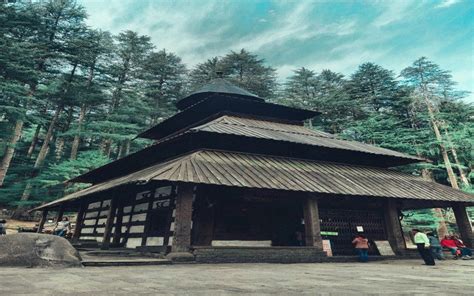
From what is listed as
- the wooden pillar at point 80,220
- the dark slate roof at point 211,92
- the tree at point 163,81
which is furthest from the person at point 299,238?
the tree at point 163,81

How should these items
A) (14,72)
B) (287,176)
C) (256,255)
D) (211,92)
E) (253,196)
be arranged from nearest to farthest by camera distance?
(256,255) < (287,176) < (253,196) < (211,92) < (14,72)

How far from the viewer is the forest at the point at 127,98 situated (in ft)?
89.2

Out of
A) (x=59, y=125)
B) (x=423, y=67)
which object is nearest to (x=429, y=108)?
(x=423, y=67)

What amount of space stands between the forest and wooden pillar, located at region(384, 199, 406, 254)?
17775 millimetres

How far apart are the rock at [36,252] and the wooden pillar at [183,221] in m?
2.88

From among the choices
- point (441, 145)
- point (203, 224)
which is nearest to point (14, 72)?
point (203, 224)

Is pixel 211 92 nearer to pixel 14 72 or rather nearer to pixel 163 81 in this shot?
pixel 14 72

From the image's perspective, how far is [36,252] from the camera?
21.8 ft

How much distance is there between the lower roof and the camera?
981 cm

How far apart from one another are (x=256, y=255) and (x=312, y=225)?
280 centimetres

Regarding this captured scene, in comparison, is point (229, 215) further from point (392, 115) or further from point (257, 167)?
point (392, 115)

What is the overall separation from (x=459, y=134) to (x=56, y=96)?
4291 centimetres

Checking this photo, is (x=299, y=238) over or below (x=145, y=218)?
below

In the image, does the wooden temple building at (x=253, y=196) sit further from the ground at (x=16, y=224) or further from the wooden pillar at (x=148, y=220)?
the ground at (x=16, y=224)
